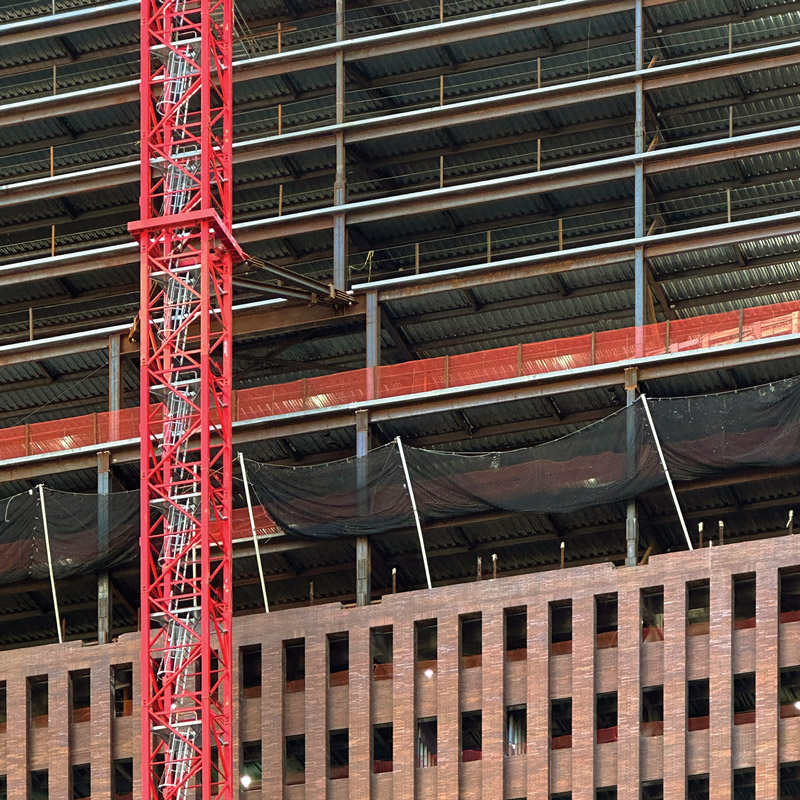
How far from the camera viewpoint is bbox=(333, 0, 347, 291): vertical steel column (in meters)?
93.4

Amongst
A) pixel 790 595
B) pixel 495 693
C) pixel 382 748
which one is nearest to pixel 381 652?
pixel 382 748

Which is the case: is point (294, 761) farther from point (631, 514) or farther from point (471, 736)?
point (631, 514)

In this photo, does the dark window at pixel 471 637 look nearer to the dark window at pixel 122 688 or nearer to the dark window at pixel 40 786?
the dark window at pixel 122 688

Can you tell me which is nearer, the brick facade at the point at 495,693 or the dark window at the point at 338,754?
the brick facade at the point at 495,693

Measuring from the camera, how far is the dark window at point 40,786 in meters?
87.3

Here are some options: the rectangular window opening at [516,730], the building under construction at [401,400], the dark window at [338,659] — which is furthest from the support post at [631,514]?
the dark window at [338,659]

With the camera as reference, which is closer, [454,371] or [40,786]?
[40,786]

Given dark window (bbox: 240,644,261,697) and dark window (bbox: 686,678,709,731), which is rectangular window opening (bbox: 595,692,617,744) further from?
dark window (bbox: 240,644,261,697)

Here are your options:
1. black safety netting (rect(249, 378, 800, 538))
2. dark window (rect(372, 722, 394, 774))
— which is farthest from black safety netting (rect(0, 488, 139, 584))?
dark window (rect(372, 722, 394, 774))

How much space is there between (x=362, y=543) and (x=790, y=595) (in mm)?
14289

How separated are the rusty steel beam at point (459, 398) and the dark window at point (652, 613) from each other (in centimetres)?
813

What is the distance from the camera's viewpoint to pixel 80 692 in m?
90.4

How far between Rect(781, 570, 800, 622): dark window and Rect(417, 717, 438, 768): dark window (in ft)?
37.7

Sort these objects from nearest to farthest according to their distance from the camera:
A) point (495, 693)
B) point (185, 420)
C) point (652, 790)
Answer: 1. point (652, 790)
2. point (495, 693)
3. point (185, 420)
